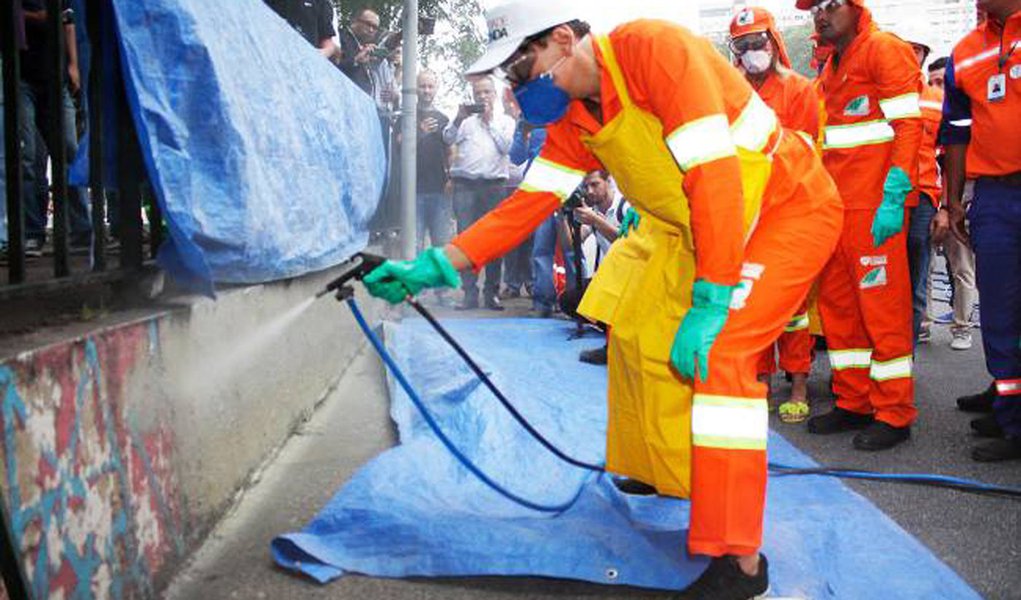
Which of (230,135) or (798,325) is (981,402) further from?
(230,135)

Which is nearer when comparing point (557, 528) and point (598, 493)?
Answer: point (557, 528)

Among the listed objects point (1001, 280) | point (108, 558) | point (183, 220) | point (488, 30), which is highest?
point (488, 30)

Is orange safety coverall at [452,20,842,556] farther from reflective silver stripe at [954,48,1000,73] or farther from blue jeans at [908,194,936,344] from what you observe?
blue jeans at [908,194,936,344]

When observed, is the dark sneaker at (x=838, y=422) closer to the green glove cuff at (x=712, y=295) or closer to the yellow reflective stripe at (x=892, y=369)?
the yellow reflective stripe at (x=892, y=369)

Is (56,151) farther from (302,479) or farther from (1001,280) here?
(1001,280)

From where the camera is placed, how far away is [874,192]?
13.4ft

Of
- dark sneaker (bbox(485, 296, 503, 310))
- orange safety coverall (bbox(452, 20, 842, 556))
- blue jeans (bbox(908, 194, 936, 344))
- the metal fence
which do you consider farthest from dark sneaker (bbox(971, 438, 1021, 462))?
dark sneaker (bbox(485, 296, 503, 310))

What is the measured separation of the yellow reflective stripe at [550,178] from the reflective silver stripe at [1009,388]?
226 centimetres

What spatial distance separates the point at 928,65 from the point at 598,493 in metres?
5.40

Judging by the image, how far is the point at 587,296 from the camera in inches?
122

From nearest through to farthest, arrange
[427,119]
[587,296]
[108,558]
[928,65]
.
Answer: [108,558] → [587,296] → [928,65] → [427,119]

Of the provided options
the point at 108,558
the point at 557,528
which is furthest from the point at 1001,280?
the point at 108,558

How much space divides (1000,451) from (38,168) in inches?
183

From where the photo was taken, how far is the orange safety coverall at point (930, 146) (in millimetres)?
5227
